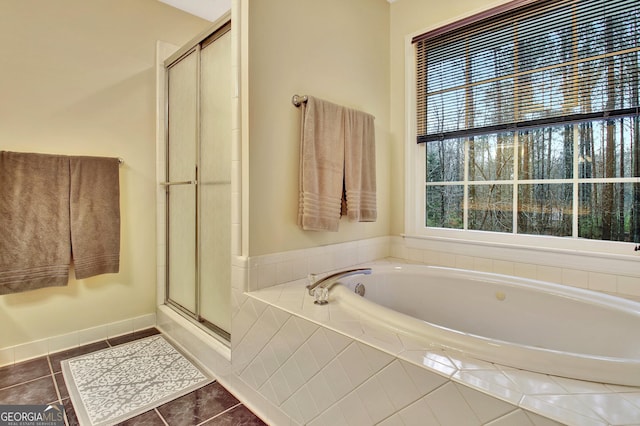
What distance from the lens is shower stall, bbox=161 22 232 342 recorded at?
6.59ft

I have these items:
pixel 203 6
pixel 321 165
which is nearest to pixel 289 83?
pixel 321 165

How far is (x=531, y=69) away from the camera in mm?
1933

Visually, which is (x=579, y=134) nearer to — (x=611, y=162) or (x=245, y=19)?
(x=611, y=162)

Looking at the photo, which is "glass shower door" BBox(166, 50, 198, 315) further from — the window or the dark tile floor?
the window

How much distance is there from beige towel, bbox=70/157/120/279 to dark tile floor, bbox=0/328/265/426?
0.59m

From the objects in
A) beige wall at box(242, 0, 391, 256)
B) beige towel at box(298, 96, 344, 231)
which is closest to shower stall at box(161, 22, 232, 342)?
beige wall at box(242, 0, 391, 256)

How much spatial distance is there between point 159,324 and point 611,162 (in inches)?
124

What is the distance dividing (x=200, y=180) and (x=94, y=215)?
80cm

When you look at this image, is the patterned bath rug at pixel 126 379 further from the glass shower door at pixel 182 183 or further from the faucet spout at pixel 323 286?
the faucet spout at pixel 323 286

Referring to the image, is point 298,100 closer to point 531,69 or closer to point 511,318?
point 531,69

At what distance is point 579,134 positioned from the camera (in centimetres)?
185

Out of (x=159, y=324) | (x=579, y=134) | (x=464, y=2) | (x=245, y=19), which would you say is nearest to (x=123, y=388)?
(x=159, y=324)

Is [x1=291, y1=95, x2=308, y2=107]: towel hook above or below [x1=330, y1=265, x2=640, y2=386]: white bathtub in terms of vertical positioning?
above

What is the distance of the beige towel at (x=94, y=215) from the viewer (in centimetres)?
221
